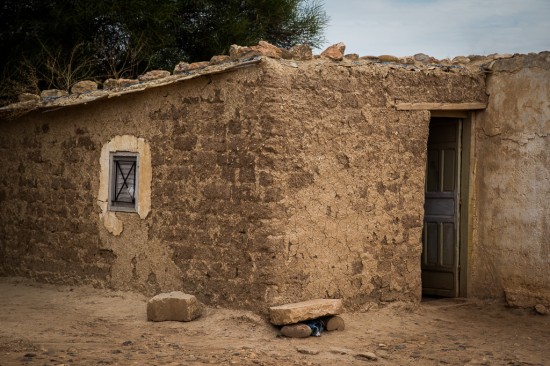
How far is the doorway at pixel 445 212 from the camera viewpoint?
8760mm

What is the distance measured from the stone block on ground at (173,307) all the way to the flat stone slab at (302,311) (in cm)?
75

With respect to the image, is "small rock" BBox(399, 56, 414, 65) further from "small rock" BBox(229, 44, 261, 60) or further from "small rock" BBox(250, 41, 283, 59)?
"small rock" BBox(229, 44, 261, 60)

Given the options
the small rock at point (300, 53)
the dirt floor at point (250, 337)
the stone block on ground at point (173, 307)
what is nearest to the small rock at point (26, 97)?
the dirt floor at point (250, 337)

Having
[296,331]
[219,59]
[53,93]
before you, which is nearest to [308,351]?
[296,331]

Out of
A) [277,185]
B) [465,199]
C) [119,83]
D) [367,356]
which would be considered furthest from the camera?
[465,199]

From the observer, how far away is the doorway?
28.7 feet

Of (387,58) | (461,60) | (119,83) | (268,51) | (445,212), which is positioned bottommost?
(445,212)

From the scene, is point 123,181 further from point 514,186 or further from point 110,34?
point 110,34

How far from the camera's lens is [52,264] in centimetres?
938

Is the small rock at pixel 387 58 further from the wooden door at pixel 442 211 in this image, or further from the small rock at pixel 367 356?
the small rock at pixel 367 356

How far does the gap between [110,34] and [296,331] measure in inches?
423

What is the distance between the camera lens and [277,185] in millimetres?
7242

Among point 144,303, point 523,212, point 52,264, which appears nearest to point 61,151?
point 52,264

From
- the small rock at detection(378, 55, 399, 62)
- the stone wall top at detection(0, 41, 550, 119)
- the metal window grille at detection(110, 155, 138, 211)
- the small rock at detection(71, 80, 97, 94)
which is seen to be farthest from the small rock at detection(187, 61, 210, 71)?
the small rock at detection(71, 80, 97, 94)
